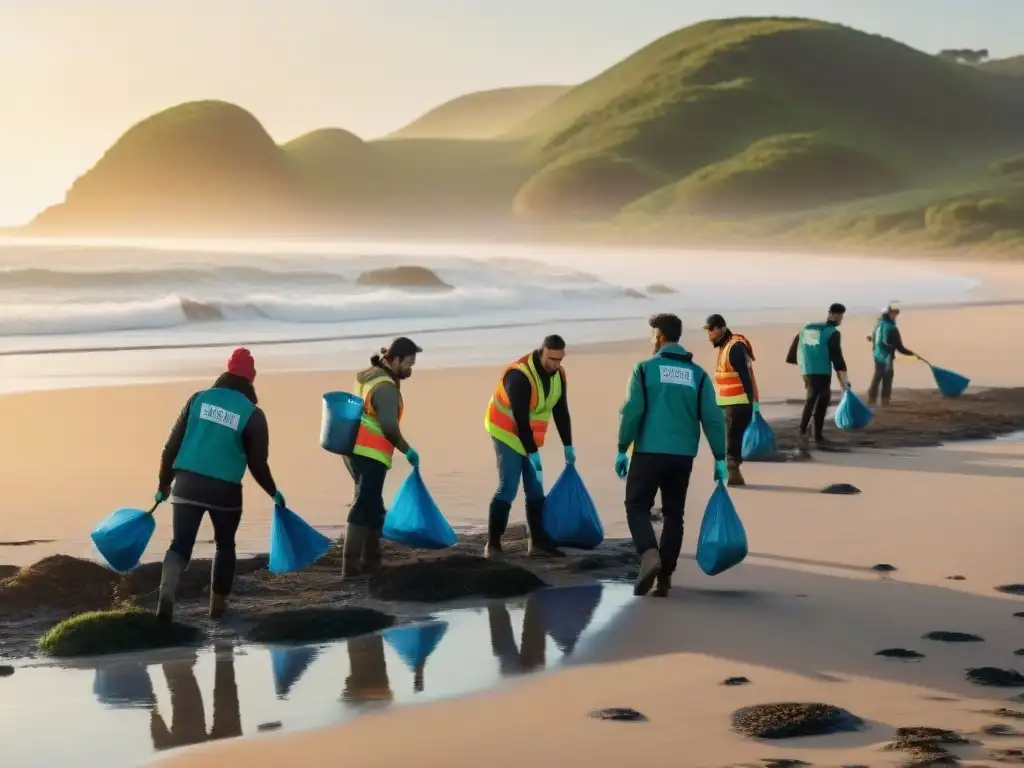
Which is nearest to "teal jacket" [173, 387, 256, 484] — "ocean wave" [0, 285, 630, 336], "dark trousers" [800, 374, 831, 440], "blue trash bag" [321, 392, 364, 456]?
"blue trash bag" [321, 392, 364, 456]

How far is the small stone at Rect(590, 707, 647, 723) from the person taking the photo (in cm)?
747

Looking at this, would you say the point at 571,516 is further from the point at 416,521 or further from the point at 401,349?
the point at 401,349

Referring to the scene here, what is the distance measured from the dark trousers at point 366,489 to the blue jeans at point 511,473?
0.96 metres

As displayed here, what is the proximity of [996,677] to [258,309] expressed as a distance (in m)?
42.2

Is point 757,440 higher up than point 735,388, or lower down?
lower down

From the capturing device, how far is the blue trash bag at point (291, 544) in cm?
970

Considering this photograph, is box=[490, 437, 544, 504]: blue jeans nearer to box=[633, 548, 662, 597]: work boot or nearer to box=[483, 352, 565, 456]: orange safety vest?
box=[483, 352, 565, 456]: orange safety vest

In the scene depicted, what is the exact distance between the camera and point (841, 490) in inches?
569

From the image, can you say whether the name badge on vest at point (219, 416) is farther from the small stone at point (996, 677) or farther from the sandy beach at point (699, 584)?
the small stone at point (996, 677)

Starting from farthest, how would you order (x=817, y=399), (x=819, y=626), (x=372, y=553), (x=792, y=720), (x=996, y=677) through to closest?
(x=817, y=399) < (x=372, y=553) < (x=819, y=626) < (x=996, y=677) < (x=792, y=720)

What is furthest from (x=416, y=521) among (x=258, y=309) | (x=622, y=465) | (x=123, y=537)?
(x=258, y=309)

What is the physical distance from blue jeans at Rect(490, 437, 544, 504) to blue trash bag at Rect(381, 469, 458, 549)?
20.7 inches

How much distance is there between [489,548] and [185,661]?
3.23 m

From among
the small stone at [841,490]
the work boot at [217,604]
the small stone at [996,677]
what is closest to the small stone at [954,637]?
the small stone at [996,677]
